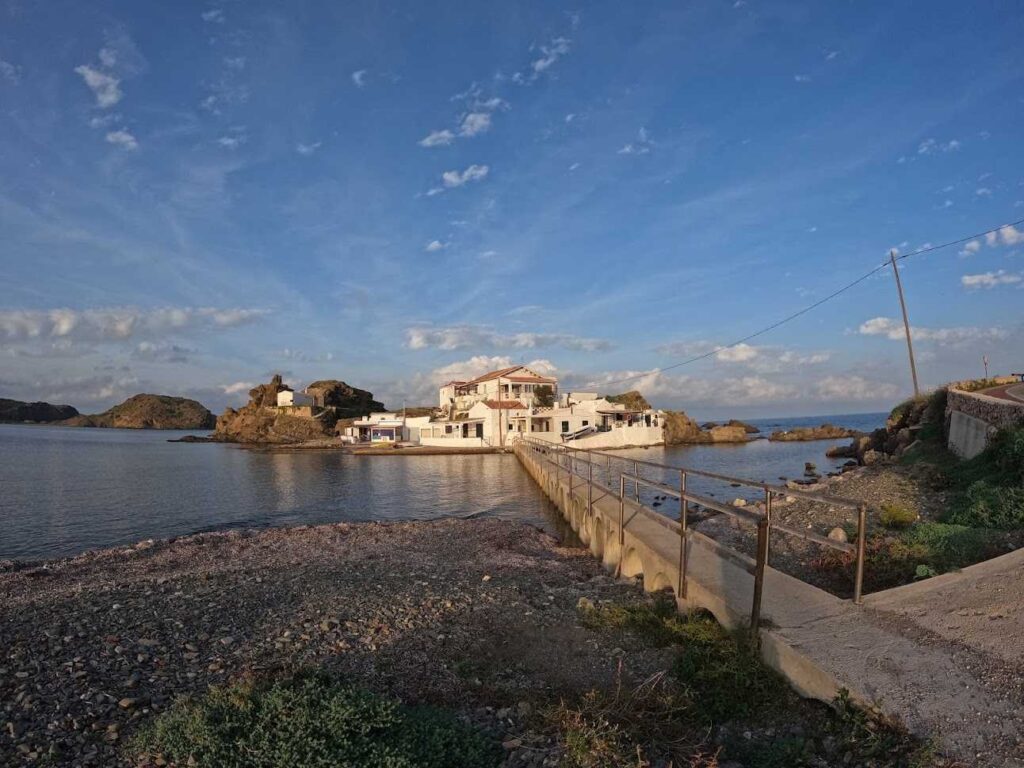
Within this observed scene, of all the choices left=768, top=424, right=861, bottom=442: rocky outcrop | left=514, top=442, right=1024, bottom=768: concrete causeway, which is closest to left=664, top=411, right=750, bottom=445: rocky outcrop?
left=768, top=424, right=861, bottom=442: rocky outcrop

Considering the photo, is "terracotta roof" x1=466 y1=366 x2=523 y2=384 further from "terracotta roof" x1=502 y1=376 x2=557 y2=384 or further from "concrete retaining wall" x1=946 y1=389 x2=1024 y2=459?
"concrete retaining wall" x1=946 y1=389 x2=1024 y2=459

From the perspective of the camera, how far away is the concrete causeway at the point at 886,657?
3.96 m

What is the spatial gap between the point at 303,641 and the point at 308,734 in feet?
10.7

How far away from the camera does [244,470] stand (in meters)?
46.3

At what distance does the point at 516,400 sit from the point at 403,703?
219 ft

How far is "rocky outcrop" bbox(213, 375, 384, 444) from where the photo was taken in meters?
93.2

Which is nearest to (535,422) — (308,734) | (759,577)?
(759,577)

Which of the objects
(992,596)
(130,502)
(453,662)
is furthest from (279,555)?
(130,502)

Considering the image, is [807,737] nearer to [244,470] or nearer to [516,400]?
[244,470]

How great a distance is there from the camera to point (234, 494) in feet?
105

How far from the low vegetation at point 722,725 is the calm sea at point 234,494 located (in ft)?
54.0

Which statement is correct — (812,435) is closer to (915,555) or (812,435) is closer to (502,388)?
(502,388)

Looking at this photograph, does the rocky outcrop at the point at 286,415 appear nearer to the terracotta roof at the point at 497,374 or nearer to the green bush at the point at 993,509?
the terracotta roof at the point at 497,374

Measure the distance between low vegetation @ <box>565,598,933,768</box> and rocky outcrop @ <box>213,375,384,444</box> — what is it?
9029cm
